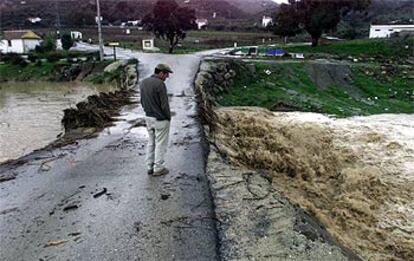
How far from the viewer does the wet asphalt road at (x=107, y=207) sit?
5777mm

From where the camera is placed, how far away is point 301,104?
22047mm

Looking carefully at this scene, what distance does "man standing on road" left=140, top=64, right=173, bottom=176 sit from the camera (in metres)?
7.99

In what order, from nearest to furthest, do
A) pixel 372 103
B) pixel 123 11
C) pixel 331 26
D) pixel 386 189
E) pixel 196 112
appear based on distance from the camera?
pixel 386 189
pixel 196 112
pixel 372 103
pixel 331 26
pixel 123 11

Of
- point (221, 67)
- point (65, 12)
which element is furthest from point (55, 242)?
point (65, 12)

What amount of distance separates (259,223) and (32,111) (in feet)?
56.2

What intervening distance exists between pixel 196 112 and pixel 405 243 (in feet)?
30.8

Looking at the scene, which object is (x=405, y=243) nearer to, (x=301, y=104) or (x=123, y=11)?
(x=301, y=104)

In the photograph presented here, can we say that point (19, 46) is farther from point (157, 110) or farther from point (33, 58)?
point (157, 110)

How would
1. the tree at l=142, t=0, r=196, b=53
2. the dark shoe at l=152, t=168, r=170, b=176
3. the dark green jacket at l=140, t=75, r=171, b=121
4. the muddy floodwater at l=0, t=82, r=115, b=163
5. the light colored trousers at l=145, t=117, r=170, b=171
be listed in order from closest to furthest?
1. the dark green jacket at l=140, t=75, r=171, b=121
2. the light colored trousers at l=145, t=117, r=170, b=171
3. the dark shoe at l=152, t=168, r=170, b=176
4. the muddy floodwater at l=0, t=82, r=115, b=163
5. the tree at l=142, t=0, r=196, b=53

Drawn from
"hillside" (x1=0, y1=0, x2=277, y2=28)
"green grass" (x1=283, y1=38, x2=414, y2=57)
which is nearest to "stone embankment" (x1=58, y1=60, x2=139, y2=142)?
"green grass" (x1=283, y1=38, x2=414, y2=57)

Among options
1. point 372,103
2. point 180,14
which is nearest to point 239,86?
point 372,103

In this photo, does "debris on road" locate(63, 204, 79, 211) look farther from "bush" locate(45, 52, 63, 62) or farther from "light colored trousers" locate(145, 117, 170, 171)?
"bush" locate(45, 52, 63, 62)

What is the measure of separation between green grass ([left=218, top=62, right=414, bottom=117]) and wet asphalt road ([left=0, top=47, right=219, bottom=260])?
11.8 m

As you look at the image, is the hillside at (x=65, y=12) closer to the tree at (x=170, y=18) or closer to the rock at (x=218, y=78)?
the tree at (x=170, y=18)
